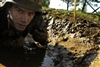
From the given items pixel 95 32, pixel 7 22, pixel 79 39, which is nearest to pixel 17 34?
pixel 7 22

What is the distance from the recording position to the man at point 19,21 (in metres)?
3.03

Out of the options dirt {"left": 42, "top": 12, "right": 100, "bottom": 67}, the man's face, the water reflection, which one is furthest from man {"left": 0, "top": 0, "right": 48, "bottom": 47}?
dirt {"left": 42, "top": 12, "right": 100, "bottom": 67}

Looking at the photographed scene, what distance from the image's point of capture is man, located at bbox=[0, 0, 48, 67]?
119 inches

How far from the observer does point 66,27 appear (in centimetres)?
459

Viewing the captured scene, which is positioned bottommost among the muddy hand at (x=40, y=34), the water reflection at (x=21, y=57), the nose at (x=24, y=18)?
the water reflection at (x=21, y=57)

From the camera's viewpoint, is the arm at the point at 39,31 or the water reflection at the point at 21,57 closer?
the water reflection at the point at 21,57

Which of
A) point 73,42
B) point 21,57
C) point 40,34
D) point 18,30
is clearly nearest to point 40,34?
point 40,34

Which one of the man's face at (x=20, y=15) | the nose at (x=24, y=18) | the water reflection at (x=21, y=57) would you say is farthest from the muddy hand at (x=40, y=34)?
the nose at (x=24, y=18)

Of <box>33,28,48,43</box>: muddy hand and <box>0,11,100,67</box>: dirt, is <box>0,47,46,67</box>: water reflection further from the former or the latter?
<box>33,28,48,43</box>: muddy hand

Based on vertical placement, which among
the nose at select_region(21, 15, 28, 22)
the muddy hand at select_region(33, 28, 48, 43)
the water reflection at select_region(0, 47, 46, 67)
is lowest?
the water reflection at select_region(0, 47, 46, 67)

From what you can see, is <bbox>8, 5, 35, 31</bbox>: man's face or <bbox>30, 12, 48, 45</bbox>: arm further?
<bbox>30, 12, 48, 45</bbox>: arm

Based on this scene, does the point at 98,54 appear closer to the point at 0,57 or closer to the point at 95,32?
the point at 95,32

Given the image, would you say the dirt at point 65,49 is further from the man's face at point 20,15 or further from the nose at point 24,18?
the nose at point 24,18

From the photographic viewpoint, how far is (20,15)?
2.99 metres
